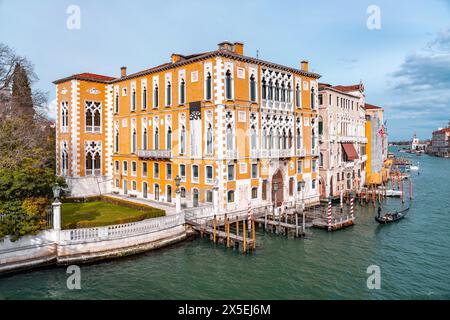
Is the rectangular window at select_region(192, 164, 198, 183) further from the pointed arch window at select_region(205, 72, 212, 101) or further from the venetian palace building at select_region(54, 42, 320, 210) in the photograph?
the pointed arch window at select_region(205, 72, 212, 101)

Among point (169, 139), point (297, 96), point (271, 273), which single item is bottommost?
point (271, 273)

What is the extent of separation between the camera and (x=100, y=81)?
118 feet

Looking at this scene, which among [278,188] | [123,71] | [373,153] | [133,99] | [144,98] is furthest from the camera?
[373,153]

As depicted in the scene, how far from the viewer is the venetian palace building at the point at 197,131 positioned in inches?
1086

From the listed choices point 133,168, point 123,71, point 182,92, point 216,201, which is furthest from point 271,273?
point 123,71

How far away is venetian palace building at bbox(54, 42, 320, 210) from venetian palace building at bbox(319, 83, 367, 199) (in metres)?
4.23

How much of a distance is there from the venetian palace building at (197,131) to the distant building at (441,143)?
509 ft

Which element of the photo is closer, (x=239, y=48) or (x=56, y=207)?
(x=56, y=207)

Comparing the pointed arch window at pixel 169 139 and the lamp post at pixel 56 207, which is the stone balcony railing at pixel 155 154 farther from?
the lamp post at pixel 56 207

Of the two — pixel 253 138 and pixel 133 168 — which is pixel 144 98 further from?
pixel 253 138

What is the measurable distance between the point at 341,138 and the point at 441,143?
154 metres

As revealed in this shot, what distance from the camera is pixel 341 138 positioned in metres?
43.2

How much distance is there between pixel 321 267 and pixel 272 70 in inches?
701

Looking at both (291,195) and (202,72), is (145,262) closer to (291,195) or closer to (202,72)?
(202,72)
